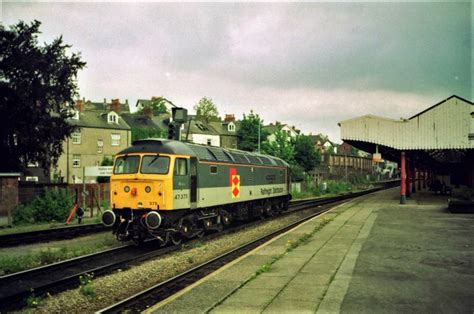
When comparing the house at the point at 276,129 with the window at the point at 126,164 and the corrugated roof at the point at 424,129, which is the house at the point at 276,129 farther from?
the window at the point at 126,164

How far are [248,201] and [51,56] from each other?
19.9 m

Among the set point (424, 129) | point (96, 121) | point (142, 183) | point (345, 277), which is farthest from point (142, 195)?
point (96, 121)

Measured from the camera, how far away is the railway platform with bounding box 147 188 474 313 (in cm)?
802

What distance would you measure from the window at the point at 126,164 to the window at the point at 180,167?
4.44 ft

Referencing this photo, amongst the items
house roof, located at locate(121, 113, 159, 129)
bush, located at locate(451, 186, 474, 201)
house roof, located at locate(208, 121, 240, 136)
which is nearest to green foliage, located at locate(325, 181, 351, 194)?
house roof, located at locate(208, 121, 240, 136)

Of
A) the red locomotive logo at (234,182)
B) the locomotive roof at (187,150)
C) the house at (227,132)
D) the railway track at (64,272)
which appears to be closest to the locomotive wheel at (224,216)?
the red locomotive logo at (234,182)

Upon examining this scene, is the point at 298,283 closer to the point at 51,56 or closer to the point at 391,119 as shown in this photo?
the point at 391,119

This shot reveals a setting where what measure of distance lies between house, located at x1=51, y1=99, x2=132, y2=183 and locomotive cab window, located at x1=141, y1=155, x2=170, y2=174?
37940mm

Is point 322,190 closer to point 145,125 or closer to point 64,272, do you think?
point 145,125

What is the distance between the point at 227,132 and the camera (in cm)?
7581

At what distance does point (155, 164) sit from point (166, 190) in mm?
1090

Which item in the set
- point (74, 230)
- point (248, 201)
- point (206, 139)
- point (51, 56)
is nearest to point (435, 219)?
point (248, 201)

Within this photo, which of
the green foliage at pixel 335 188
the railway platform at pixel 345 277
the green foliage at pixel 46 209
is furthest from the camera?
the green foliage at pixel 335 188

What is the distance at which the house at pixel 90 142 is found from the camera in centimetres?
5225
